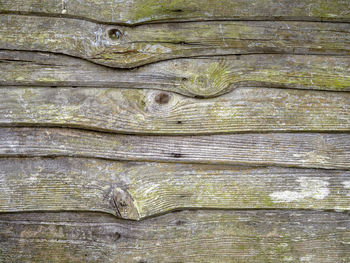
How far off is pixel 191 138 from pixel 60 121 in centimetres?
54

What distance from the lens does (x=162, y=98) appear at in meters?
1.08

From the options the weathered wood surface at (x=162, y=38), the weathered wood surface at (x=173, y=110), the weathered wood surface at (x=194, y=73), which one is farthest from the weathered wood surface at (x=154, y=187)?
the weathered wood surface at (x=162, y=38)

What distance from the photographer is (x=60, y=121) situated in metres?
Answer: 1.06

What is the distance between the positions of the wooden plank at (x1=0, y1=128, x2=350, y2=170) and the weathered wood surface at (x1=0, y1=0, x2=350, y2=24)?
0.48 m

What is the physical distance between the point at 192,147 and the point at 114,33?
1.86 ft

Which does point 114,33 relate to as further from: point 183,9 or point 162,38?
point 183,9

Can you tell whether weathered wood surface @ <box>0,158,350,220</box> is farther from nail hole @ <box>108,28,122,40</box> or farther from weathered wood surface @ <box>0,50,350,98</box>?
nail hole @ <box>108,28,122,40</box>

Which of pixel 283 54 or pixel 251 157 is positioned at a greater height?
pixel 283 54

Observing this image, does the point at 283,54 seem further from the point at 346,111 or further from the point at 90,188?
the point at 90,188

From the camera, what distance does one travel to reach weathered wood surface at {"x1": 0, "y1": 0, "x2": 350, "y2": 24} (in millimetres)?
1055

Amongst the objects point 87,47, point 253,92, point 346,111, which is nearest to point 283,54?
point 253,92

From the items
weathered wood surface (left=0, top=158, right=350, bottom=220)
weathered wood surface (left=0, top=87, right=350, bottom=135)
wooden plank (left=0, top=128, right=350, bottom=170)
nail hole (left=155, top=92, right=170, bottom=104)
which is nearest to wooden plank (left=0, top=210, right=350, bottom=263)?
weathered wood surface (left=0, top=158, right=350, bottom=220)

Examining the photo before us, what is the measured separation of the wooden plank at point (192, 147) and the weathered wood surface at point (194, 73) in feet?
0.67

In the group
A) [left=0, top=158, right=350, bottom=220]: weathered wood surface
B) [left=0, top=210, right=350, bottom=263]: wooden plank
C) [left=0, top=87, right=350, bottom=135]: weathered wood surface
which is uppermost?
[left=0, top=87, right=350, bottom=135]: weathered wood surface
